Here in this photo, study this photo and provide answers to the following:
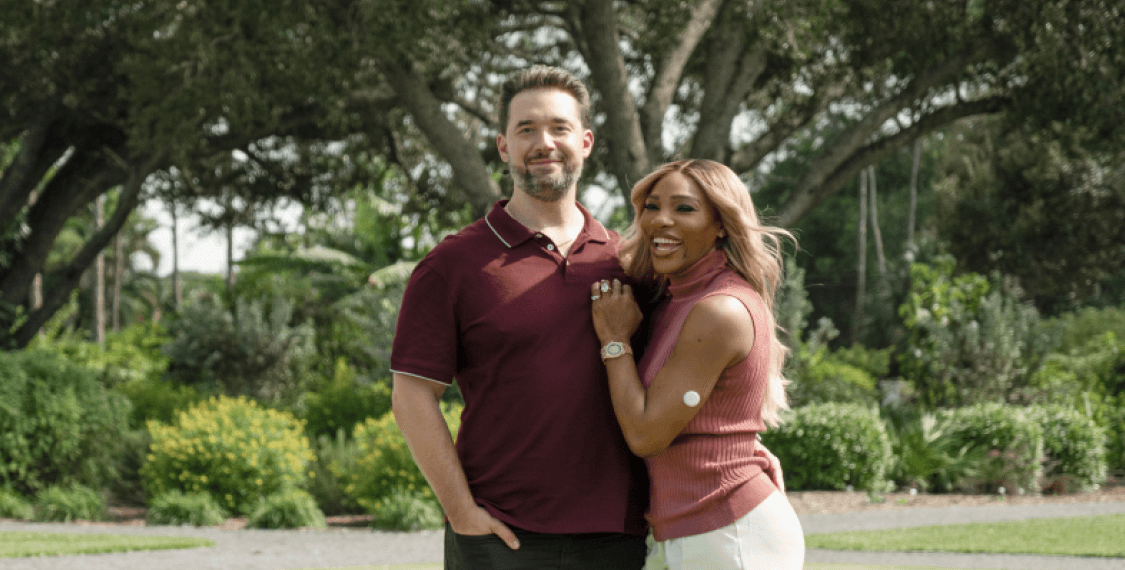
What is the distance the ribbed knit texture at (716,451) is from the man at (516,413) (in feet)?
0.53

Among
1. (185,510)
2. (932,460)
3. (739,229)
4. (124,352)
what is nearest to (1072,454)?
(932,460)

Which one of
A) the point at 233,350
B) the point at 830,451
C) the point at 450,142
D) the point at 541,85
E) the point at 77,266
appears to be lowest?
the point at 830,451

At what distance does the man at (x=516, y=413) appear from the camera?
8.66ft

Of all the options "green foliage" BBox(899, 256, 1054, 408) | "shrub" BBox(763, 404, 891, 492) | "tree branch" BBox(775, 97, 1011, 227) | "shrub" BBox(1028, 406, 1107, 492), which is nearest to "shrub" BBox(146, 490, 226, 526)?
"shrub" BBox(763, 404, 891, 492)

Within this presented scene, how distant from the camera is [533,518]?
2.63m

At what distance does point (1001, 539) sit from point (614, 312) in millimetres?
7695

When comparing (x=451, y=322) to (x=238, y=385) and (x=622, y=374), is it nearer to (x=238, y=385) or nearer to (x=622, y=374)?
(x=622, y=374)

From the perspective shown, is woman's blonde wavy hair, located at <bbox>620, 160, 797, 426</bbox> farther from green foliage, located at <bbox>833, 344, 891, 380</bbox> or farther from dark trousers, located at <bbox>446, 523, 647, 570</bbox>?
green foliage, located at <bbox>833, 344, 891, 380</bbox>

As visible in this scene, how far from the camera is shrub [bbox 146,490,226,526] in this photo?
1030 centimetres

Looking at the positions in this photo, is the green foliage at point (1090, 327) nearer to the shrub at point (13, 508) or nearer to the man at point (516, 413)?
the shrub at point (13, 508)

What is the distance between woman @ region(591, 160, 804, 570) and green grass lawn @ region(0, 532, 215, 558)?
7.38m

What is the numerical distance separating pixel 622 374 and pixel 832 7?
8953 millimetres

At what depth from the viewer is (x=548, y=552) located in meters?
2.64

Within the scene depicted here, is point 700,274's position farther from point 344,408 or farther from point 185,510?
point 344,408
